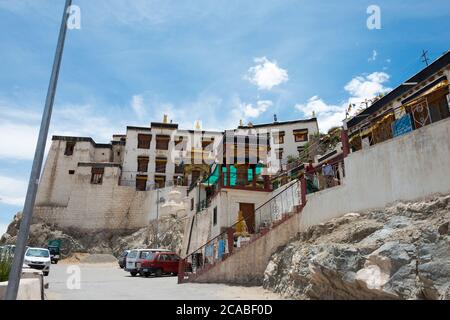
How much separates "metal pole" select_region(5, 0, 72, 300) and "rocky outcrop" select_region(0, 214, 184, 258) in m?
31.8

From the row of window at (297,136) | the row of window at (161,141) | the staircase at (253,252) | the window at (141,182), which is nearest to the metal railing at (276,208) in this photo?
the staircase at (253,252)

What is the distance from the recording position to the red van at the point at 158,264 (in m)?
21.7

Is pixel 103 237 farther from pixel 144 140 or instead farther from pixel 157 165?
pixel 144 140

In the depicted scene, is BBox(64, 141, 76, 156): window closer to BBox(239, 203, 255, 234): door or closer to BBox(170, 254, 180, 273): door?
BBox(170, 254, 180, 273): door

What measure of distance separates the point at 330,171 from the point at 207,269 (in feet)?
25.4

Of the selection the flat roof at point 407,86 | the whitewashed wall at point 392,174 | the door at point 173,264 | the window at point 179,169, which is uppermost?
the window at point 179,169

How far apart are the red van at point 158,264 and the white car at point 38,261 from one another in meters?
5.19

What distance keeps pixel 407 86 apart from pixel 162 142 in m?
38.3

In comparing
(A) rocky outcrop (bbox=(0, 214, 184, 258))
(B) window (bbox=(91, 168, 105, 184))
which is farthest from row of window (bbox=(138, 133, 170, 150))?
(A) rocky outcrop (bbox=(0, 214, 184, 258))

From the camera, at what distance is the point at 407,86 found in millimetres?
19031

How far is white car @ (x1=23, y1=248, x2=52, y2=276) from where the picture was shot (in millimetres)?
18531

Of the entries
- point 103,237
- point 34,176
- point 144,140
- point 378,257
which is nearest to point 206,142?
point 144,140

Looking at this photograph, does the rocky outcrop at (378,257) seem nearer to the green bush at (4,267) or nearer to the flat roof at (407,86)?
the green bush at (4,267)
